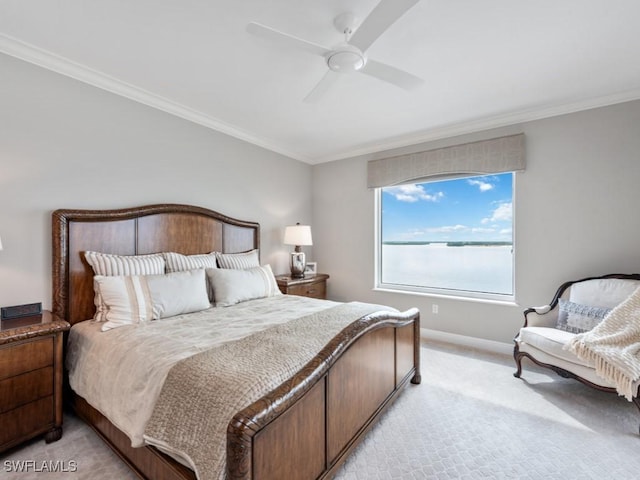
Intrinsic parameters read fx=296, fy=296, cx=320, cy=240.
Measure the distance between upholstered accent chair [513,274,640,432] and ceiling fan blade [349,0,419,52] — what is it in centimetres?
259

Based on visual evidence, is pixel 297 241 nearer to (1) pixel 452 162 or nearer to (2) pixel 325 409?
(1) pixel 452 162

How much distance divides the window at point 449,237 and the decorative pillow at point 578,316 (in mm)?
662

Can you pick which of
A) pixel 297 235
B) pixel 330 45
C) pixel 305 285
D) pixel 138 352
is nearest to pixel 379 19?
pixel 330 45

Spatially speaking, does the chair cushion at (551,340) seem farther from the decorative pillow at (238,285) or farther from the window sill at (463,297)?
the decorative pillow at (238,285)

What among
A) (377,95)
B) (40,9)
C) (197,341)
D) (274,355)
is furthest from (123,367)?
(377,95)

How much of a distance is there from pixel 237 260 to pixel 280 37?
2.18 m

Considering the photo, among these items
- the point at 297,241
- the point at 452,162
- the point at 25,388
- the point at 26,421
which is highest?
the point at 452,162

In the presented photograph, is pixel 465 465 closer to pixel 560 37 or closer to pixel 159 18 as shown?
pixel 560 37

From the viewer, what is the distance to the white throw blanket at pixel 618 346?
192 cm

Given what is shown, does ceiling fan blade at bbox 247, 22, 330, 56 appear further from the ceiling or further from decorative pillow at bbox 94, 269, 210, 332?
decorative pillow at bbox 94, 269, 210, 332

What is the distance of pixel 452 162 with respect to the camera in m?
3.52

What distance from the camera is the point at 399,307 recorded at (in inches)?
157

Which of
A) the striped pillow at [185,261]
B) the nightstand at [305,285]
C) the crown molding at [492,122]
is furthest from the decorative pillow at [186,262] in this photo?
the crown molding at [492,122]

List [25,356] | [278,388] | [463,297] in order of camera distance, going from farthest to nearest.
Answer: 1. [463,297]
2. [25,356]
3. [278,388]
